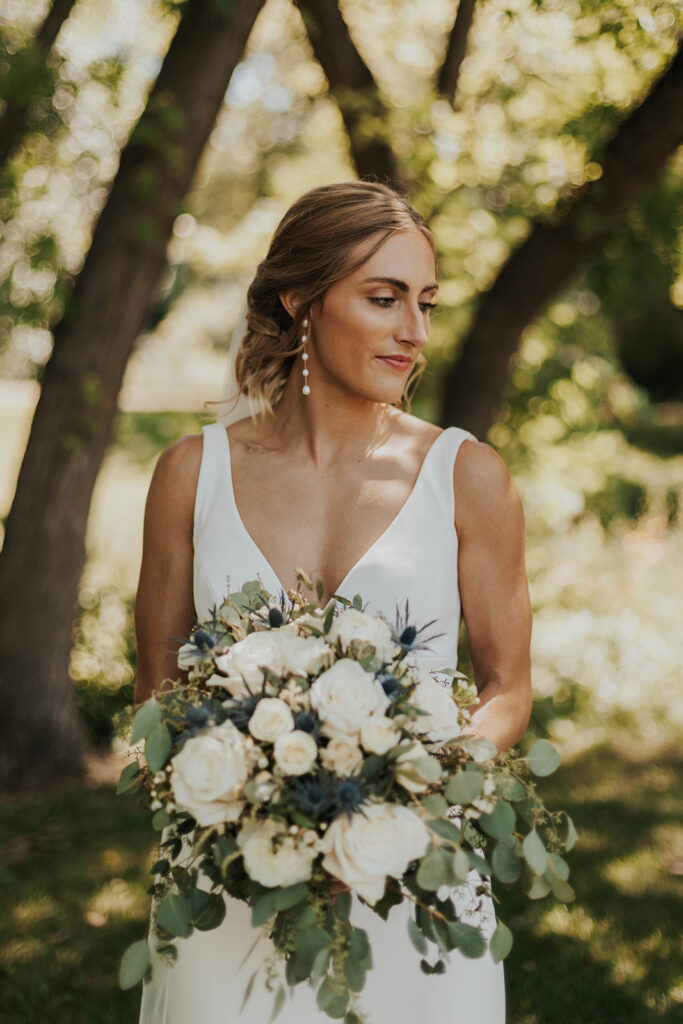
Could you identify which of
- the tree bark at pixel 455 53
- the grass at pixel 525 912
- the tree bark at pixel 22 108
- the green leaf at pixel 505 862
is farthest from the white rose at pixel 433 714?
the tree bark at pixel 455 53

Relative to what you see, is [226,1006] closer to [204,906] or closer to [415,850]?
[204,906]

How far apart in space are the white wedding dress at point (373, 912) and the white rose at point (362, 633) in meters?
0.56

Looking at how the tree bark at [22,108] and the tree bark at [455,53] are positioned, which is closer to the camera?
the tree bark at [22,108]

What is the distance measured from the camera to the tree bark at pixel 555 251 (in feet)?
18.0

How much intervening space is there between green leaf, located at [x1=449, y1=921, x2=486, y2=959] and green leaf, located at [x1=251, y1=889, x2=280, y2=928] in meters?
0.34

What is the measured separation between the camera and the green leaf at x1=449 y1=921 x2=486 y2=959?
1767 mm

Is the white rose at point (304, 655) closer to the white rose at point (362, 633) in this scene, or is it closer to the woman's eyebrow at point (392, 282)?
the white rose at point (362, 633)

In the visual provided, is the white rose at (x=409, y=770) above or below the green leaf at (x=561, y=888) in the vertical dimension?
above

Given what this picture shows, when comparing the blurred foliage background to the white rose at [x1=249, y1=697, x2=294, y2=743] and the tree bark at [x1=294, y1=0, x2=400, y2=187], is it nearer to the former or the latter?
the tree bark at [x1=294, y1=0, x2=400, y2=187]

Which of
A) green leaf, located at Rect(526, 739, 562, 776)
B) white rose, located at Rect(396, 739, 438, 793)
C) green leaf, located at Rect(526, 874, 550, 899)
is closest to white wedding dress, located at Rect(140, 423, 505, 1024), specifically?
green leaf, located at Rect(526, 874, 550, 899)

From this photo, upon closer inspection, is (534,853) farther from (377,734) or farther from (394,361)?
(394,361)

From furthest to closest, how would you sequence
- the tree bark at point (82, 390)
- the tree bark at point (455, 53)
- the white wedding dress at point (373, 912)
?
the tree bark at point (455, 53), the tree bark at point (82, 390), the white wedding dress at point (373, 912)

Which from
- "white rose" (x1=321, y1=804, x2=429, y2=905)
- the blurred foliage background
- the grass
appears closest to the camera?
"white rose" (x1=321, y1=804, x2=429, y2=905)

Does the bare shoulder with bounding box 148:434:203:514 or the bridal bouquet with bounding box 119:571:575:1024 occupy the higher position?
the bare shoulder with bounding box 148:434:203:514
